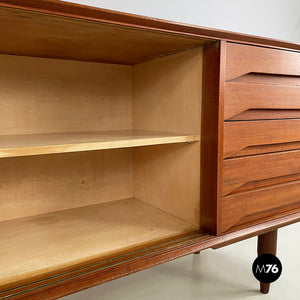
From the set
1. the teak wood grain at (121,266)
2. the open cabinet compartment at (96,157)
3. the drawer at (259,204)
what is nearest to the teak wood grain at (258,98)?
the open cabinet compartment at (96,157)

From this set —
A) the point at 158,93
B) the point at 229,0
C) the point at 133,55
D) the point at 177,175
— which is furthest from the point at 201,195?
the point at 229,0

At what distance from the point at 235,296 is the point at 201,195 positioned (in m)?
0.56

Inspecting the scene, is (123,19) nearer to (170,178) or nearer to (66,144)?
(66,144)

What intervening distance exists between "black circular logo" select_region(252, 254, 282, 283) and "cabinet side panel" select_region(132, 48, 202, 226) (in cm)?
49

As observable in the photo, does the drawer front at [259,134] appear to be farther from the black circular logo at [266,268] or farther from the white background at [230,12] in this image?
the white background at [230,12]

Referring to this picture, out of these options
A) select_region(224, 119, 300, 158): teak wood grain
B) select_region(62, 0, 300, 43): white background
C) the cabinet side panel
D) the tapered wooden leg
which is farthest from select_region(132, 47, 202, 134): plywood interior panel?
the tapered wooden leg

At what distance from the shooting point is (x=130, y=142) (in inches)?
33.5

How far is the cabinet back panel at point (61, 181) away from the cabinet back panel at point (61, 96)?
11 cm

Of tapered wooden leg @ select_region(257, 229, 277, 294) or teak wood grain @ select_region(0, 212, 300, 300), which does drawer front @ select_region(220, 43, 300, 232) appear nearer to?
teak wood grain @ select_region(0, 212, 300, 300)

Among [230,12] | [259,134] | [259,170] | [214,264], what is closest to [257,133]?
[259,134]

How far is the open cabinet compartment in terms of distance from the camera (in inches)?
33.8

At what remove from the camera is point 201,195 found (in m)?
0.94

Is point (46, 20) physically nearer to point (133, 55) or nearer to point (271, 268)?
point (133, 55)

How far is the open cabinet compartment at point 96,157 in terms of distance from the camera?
0.86 m
